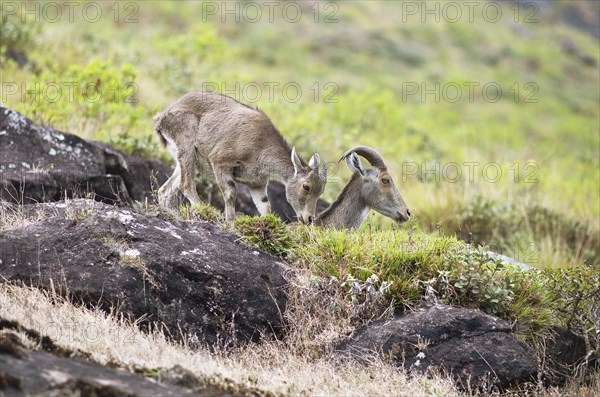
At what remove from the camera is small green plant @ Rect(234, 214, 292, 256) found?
912 centimetres

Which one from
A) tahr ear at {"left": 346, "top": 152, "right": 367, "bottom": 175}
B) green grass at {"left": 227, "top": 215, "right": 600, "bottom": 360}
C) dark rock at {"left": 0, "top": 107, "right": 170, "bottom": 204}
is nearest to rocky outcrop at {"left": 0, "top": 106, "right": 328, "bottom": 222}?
dark rock at {"left": 0, "top": 107, "right": 170, "bottom": 204}

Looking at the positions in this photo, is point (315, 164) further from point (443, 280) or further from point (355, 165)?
point (443, 280)

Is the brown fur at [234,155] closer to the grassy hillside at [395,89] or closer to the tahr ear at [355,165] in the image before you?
the tahr ear at [355,165]

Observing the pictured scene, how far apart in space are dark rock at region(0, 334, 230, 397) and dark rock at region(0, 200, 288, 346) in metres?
1.73

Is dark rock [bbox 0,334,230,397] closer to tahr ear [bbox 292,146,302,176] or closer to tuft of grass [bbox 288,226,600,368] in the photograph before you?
tuft of grass [bbox 288,226,600,368]

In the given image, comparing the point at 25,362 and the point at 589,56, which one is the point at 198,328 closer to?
the point at 25,362

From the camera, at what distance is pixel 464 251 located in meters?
9.03

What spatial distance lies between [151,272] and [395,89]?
94.3 ft

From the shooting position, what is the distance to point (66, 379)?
5.45m

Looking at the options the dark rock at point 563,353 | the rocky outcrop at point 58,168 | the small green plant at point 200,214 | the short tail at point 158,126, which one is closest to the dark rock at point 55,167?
the rocky outcrop at point 58,168

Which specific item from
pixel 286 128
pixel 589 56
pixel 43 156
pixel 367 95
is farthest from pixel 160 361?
pixel 589 56

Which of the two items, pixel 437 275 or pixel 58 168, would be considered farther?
pixel 58 168

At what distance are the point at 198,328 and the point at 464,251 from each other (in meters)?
3.19

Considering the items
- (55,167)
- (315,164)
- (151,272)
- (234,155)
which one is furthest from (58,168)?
(315,164)
